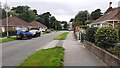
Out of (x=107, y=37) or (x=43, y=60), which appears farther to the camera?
(x=107, y=37)

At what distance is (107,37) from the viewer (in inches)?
629

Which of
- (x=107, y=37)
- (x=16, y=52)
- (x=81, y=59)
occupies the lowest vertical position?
(x=16, y=52)

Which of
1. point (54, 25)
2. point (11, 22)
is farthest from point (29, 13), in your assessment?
point (11, 22)

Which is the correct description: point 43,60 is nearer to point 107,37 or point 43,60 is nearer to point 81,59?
point 81,59

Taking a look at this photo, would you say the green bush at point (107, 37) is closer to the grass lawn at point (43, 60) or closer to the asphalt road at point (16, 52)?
the grass lawn at point (43, 60)

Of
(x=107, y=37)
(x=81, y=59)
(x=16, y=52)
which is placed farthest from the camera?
(x=16, y=52)

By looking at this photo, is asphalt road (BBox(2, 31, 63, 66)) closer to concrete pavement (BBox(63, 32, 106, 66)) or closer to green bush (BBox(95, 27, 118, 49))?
concrete pavement (BBox(63, 32, 106, 66))

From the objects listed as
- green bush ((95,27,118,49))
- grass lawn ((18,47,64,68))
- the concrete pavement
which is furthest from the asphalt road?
green bush ((95,27,118,49))

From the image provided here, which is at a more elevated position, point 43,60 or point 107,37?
point 107,37

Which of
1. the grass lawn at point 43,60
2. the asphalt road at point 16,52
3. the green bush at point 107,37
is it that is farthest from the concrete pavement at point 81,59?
the asphalt road at point 16,52

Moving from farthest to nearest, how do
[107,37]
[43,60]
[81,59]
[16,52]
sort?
[16,52] < [107,37] < [81,59] < [43,60]

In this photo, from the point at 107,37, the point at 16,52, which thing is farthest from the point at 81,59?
the point at 16,52

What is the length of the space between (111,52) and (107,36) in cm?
318

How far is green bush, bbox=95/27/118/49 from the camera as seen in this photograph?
14812mm
